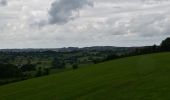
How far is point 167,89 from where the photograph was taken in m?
26.5

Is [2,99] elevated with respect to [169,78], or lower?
lower

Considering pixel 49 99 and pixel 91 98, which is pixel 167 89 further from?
pixel 49 99

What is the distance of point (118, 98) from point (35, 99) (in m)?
9.05

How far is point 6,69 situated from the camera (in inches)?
4444

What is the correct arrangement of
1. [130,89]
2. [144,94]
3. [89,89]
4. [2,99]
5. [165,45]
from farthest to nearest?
[165,45] → [2,99] → [89,89] → [130,89] → [144,94]

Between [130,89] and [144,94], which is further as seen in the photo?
[130,89]

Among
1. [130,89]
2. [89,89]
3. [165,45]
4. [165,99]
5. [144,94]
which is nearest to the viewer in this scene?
[165,99]

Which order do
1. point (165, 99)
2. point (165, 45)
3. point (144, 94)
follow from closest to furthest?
point (165, 99)
point (144, 94)
point (165, 45)

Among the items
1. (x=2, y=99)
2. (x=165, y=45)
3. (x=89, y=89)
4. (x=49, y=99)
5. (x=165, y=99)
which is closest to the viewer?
(x=165, y=99)

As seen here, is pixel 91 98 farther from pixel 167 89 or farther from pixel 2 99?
pixel 2 99

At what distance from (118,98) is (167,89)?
358 cm

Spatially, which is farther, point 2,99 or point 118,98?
point 2,99

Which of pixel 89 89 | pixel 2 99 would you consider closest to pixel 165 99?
pixel 89 89

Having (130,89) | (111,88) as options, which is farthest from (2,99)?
(130,89)
